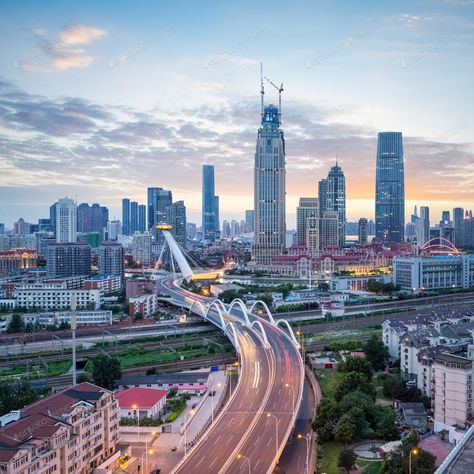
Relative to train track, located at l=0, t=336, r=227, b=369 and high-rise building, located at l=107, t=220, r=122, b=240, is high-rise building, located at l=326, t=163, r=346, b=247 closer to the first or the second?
high-rise building, located at l=107, t=220, r=122, b=240

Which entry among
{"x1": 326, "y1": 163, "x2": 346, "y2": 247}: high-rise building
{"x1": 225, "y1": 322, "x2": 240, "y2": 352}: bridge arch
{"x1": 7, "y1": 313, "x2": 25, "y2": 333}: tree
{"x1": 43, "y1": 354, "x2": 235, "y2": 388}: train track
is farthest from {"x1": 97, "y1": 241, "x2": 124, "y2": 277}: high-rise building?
{"x1": 326, "y1": 163, "x2": 346, "y2": 247}: high-rise building

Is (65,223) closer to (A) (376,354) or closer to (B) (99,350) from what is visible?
(B) (99,350)

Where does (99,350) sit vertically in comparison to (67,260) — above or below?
below

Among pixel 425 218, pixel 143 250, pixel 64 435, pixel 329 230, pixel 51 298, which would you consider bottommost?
pixel 51 298

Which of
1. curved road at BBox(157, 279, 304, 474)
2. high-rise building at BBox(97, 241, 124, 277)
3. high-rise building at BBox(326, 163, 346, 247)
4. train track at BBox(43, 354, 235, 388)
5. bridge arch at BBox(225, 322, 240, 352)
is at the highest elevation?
high-rise building at BBox(326, 163, 346, 247)

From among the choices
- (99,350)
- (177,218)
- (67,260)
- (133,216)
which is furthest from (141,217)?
(99,350)

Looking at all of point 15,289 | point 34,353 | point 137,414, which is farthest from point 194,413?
point 15,289
